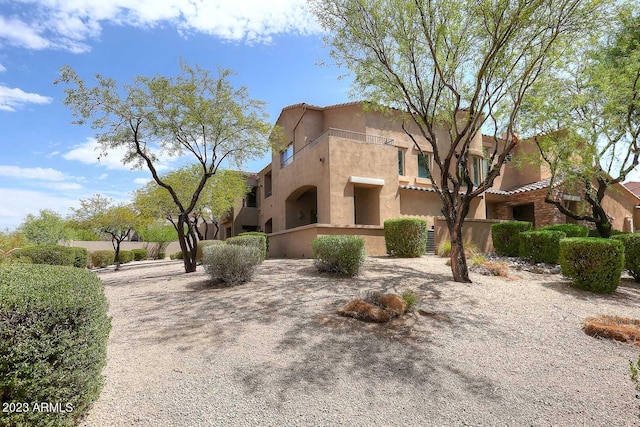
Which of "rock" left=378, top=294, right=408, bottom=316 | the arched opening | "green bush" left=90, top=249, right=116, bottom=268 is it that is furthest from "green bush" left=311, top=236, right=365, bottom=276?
"green bush" left=90, top=249, right=116, bottom=268

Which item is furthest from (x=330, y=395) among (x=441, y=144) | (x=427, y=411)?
(x=441, y=144)

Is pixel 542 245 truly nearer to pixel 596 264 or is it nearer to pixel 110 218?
pixel 596 264

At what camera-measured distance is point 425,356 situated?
485 cm

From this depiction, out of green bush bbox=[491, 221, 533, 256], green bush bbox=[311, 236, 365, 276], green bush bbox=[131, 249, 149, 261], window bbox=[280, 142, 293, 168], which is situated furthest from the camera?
green bush bbox=[131, 249, 149, 261]

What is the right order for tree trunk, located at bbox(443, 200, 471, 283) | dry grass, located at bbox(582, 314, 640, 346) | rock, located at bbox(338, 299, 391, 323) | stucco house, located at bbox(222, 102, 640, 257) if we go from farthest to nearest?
stucco house, located at bbox(222, 102, 640, 257)
tree trunk, located at bbox(443, 200, 471, 283)
rock, located at bbox(338, 299, 391, 323)
dry grass, located at bbox(582, 314, 640, 346)

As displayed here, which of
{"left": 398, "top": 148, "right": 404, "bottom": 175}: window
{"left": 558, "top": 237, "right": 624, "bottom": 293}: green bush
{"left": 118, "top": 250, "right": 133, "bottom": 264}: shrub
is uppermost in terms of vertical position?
{"left": 398, "top": 148, "right": 404, "bottom": 175}: window

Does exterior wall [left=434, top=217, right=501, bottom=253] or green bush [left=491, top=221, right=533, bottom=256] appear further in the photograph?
exterior wall [left=434, top=217, right=501, bottom=253]

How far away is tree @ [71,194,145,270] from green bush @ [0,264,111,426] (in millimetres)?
21600

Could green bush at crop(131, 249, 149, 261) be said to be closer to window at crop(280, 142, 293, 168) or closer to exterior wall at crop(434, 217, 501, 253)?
window at crop(280, 142, 293, 168)

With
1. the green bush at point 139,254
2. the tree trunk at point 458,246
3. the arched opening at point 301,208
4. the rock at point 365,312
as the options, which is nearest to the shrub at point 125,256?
the green bush at point 139,254

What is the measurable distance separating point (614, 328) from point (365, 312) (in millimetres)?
3941

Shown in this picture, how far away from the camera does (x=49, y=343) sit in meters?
2.64

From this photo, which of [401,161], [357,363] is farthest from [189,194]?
[357,363]

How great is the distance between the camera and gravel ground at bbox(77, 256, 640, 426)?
3574mm
